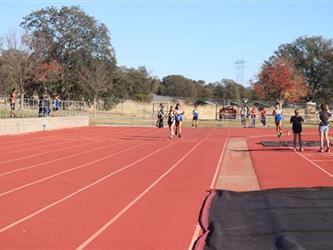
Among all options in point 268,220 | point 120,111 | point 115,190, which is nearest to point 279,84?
point 120,111

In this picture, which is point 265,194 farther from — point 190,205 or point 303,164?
point 303,164

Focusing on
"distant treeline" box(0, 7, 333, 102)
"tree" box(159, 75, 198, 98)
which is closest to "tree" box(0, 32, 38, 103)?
"distant treeline" box(0, 7, 333, 102)

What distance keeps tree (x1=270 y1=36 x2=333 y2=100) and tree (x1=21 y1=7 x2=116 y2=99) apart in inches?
1255

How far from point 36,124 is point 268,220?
28.5 metres

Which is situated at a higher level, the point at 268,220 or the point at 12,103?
the point at 12,103

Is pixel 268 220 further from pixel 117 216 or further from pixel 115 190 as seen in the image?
pixel 115 190

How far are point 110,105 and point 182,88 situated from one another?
54.3 metres

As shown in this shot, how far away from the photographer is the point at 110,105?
62438 mm

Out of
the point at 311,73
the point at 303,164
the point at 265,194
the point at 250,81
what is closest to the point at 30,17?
the point at 250,81

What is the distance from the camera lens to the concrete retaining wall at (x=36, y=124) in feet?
102

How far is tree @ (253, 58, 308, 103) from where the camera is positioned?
76375mm

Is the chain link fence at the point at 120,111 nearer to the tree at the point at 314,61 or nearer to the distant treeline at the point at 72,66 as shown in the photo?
the distant treeline at the point at 72,66

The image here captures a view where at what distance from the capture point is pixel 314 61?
9094 centimetres

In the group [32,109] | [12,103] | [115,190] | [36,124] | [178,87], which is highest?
[178,87]
